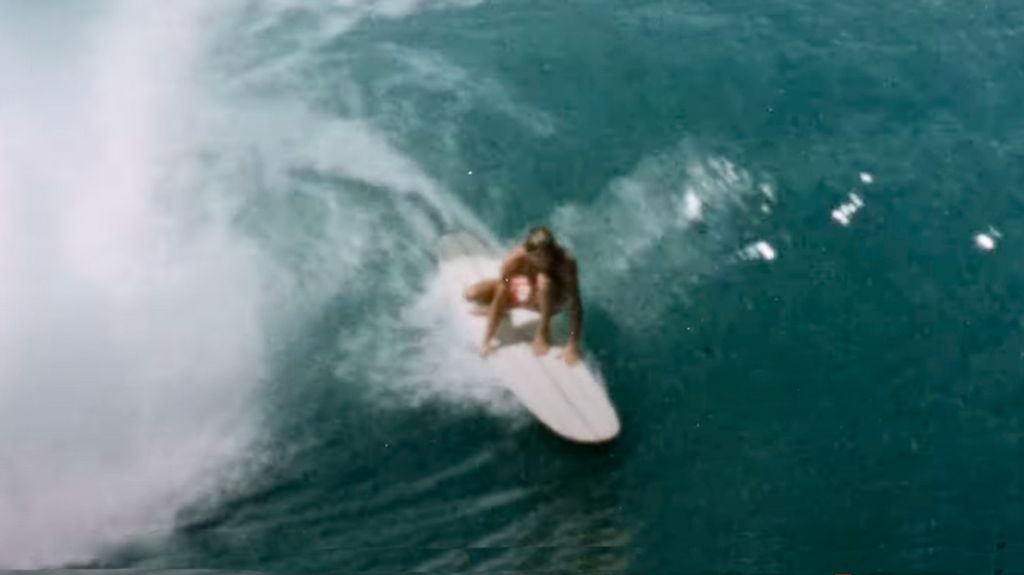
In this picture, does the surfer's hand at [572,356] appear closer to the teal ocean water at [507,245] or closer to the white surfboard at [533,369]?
the white surfboard at [533,369]

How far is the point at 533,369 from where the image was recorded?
32.4ft

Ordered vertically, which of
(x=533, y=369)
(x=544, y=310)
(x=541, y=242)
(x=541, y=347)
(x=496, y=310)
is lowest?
(x=533, y=369)

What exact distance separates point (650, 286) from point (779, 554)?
11.9 ft

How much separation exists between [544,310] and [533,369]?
23.1 inches

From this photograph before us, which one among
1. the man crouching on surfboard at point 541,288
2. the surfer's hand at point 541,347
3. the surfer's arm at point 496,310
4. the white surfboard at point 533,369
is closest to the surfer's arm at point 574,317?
the man crouching on surfboard at point 541,288

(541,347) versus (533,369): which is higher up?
(541,347)

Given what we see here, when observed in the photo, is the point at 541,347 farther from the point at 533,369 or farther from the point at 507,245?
the point at 507,245

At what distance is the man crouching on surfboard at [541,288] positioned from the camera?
373 inches

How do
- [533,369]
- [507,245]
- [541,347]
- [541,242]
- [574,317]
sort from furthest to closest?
[507,245] < [541,347] < [533,369] < [574,317] < [541,242]

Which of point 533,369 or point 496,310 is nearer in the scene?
point 533,369

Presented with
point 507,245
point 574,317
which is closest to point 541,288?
point 574,317

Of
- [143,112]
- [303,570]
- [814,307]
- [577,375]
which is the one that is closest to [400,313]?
[577,375]

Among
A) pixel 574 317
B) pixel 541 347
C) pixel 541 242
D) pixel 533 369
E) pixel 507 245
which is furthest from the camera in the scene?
pixel 507 245

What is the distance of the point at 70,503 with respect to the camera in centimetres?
885
